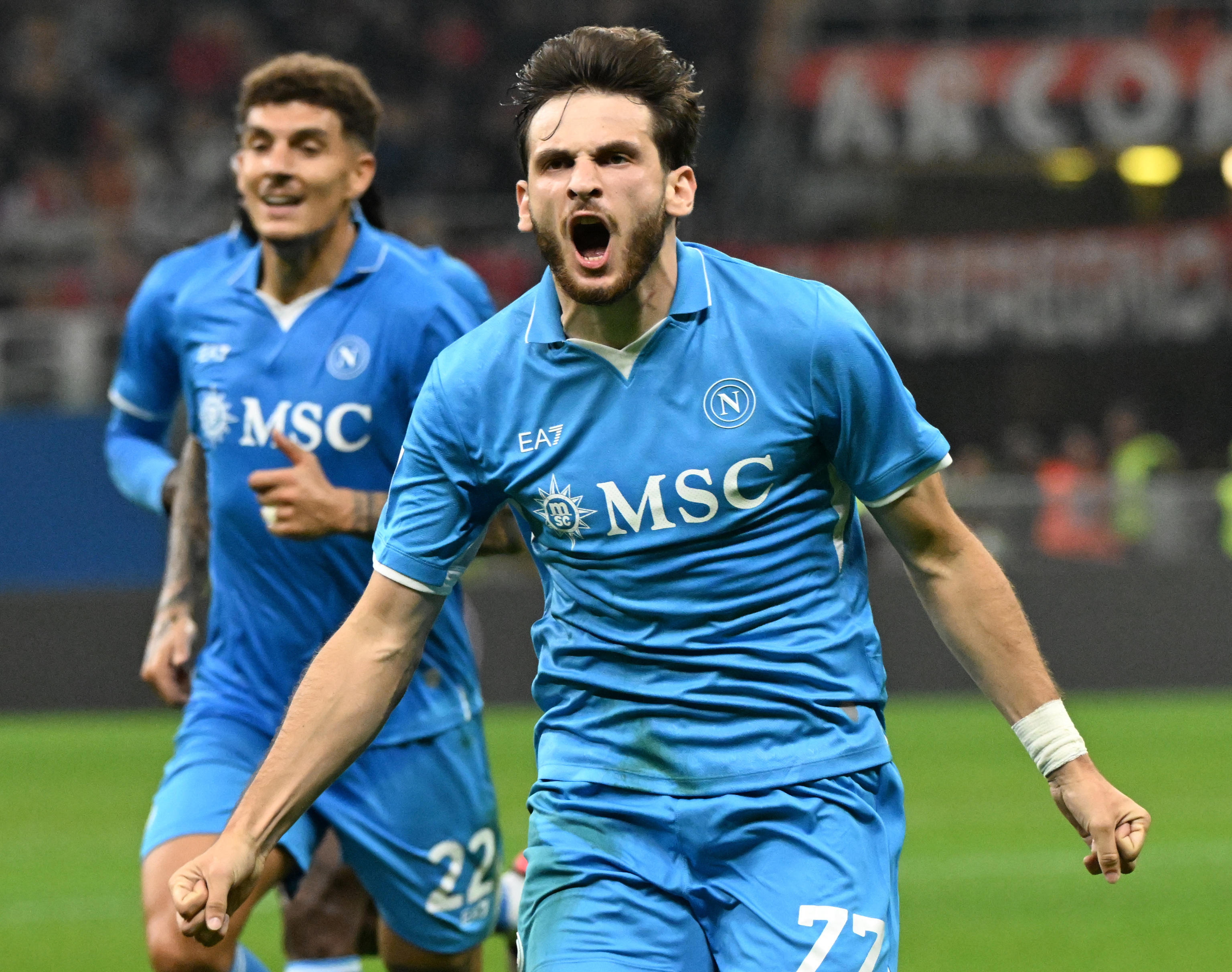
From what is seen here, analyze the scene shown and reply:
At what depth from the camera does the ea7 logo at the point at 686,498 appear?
341 cm

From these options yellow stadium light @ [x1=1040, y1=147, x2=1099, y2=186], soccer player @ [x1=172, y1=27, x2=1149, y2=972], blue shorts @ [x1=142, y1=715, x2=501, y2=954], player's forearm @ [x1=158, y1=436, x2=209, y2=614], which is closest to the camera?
soccer player @ [x1=172, y1=27, x2=1149, y2=972]

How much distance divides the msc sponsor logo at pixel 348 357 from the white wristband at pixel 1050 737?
2.06 m

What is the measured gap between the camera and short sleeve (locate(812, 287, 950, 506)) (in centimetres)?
338

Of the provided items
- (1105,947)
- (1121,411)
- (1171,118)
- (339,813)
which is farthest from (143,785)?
(1171,118)

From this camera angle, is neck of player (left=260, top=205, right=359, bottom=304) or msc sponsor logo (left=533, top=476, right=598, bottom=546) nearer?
msc sponsor logo (left=533, top=476, right=598, bottom=546)

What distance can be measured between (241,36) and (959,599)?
20.1 metres

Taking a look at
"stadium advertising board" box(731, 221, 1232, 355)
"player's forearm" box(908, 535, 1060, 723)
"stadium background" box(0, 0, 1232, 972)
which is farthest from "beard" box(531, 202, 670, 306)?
"stadium advertising board" box(731, 221, 1232, 355)

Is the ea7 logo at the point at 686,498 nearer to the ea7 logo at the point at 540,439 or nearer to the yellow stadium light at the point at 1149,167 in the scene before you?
the ea7 logo at the point at 540,439

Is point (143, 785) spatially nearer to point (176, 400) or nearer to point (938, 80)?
point (176, 400)

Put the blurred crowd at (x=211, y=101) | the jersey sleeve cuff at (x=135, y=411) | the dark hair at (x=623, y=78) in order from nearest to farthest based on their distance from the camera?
the dark hair at (x=623, y=78) → the jersey sleeve cuff at (x=135, y=411) → the blurred crowd at (x=211, y=101)

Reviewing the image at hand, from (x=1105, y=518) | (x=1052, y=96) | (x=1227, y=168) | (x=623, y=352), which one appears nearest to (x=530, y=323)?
(x=623, y=352)

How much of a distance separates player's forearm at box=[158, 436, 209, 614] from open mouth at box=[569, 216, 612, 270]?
1904mm

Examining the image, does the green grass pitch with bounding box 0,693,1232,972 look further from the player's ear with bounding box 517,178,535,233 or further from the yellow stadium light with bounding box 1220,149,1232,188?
the yellow stadium light with bounding box 1220,149,1232,188

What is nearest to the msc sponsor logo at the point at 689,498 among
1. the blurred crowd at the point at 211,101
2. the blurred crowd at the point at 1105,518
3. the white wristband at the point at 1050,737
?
the white wristband at the point at 1050,737
